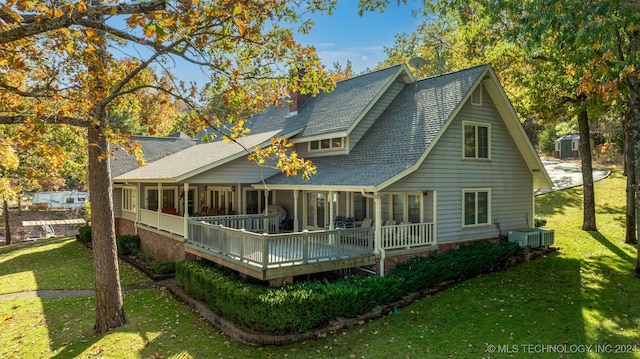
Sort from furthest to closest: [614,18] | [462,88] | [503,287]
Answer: [462,88] < [503,287] < [614,18]

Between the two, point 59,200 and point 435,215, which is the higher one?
point 435,215

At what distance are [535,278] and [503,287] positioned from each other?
158 cm

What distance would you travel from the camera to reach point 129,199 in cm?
2291

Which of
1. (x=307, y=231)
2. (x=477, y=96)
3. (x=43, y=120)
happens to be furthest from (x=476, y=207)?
(x=43, y=120)

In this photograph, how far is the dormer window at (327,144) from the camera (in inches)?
667

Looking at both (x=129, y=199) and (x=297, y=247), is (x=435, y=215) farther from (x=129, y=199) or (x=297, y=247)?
(x=129, y=199)

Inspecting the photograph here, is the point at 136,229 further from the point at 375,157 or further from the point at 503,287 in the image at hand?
the point at 503,287

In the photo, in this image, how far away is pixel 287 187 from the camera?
15852 mm

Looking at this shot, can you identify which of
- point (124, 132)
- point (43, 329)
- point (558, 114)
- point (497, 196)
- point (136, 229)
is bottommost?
point (43, 329)

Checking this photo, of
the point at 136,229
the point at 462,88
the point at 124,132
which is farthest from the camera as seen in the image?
the point at 136,229

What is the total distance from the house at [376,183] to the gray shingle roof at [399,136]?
2.2 inches

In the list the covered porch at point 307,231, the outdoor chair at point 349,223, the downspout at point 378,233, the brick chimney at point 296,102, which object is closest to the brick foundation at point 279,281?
the covered porch at point 307,231

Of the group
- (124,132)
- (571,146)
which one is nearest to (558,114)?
(124,132)

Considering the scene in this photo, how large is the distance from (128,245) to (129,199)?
3.78 meters
